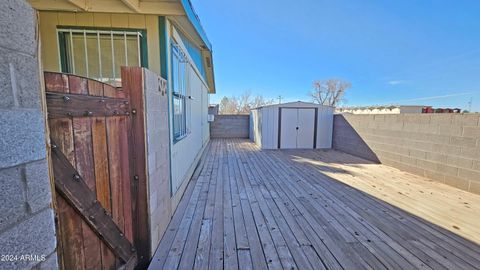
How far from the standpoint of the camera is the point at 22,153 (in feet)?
2.29

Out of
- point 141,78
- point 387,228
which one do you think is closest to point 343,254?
point 387,228

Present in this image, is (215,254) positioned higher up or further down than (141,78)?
further down

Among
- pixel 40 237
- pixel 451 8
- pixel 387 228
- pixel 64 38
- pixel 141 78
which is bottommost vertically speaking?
pixel 387 228

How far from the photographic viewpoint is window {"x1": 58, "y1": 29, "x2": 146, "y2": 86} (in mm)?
2617

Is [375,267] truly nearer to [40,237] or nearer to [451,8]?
[40,237]

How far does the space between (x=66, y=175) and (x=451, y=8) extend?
456 inches

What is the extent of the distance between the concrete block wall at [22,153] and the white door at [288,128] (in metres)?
8.32

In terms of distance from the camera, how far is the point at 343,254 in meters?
2.00

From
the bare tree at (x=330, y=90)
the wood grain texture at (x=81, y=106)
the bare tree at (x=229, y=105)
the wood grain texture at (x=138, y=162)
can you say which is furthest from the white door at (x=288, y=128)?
the bare tree at (x=330, y=90)

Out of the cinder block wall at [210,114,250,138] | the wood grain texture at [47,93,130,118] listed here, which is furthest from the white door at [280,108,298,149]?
the wood grain texture at [47,93,130,118]

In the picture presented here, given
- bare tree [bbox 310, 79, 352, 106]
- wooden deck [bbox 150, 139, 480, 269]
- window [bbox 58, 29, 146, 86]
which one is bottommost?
wooden deck [bbox 150, 139, 480, 269]

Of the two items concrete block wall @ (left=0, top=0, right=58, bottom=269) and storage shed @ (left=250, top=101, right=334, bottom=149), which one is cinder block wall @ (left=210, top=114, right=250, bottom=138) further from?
concrete block wall @ (left=0, top=0, right=58, bottom=269)

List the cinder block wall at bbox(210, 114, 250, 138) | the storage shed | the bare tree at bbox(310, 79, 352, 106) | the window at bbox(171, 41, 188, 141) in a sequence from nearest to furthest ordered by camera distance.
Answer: the window at bbox(171, 41, 188, 141) < the storage shed < the cinder block wall at bbox(210, 114, 250, 138) < the bare tree at bbox(310, 79, 352, 106)

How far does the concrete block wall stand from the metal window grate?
2.11 m
